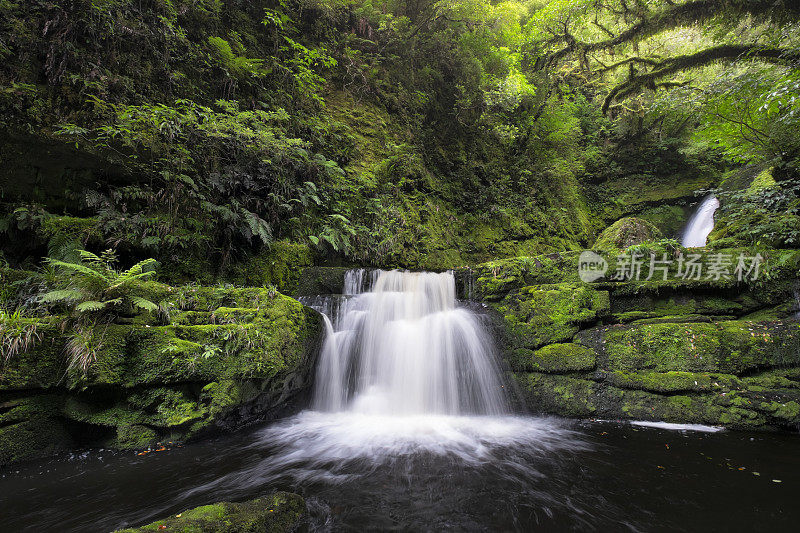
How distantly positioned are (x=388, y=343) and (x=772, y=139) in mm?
9421

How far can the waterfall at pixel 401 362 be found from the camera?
5.21 m

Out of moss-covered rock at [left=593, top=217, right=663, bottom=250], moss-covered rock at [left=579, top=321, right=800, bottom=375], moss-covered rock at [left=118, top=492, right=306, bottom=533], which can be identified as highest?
moss-covered rock at [left=593, top=217, right=663, bottom=250]

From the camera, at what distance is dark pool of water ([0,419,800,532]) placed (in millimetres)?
2379

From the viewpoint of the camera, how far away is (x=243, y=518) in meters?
2.07

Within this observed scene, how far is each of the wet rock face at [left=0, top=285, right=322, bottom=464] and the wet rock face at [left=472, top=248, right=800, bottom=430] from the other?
4.06 meters

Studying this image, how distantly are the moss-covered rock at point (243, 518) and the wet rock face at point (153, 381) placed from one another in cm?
178

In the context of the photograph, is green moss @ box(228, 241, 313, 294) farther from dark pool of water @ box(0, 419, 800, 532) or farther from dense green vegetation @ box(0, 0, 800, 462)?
dark pool of water @ box(0, 419, 800, 532)

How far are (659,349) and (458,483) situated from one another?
156 inches

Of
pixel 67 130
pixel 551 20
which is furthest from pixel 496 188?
pixel 67 130

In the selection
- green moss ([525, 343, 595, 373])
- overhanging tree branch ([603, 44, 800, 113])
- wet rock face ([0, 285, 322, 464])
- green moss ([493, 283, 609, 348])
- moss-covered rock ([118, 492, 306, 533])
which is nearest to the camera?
moss-covered rock ([118, 492, 306, 533])

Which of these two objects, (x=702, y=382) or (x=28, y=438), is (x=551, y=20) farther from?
(x=28, y=438)

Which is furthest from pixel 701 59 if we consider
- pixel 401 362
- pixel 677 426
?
pixel 401 362

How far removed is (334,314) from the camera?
19.7 feet

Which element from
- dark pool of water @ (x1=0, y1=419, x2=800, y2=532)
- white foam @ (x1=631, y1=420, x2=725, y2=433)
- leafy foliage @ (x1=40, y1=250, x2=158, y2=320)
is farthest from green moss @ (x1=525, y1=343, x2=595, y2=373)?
leafy foliage @ (x1=40, y1=250, x2=158, y2=320)
